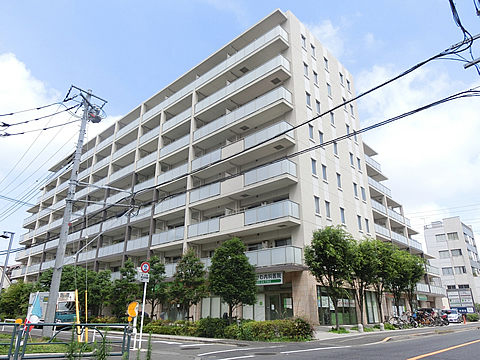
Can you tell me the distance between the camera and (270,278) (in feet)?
71.3

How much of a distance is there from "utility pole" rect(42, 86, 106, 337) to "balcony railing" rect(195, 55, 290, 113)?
1163cm

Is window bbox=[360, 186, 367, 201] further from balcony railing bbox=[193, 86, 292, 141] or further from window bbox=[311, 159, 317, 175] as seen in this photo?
balcony railing bbox=[193, 86, 292, 141]

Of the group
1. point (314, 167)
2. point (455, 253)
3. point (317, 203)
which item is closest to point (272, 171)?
point (314, 167)

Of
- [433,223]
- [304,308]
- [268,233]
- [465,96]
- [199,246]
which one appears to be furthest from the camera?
[433,223]

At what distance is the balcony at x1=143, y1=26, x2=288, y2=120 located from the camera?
27094 mm

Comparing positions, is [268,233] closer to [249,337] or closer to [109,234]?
[249,337]

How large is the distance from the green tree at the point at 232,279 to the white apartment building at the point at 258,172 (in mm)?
3317

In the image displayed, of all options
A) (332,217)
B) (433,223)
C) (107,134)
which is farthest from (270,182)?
(433,223)

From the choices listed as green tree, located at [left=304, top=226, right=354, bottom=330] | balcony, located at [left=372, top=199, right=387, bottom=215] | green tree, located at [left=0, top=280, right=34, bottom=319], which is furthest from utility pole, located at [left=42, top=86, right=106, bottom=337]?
green tree, located at [left=0, top=280, right=34, bottom=319]

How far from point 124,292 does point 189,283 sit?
6672 mm

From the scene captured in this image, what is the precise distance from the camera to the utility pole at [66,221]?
1555 cm

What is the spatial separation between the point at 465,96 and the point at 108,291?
27168 millimetres

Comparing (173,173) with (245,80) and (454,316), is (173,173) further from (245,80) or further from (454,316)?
(454,316)

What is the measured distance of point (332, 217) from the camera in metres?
26.2
